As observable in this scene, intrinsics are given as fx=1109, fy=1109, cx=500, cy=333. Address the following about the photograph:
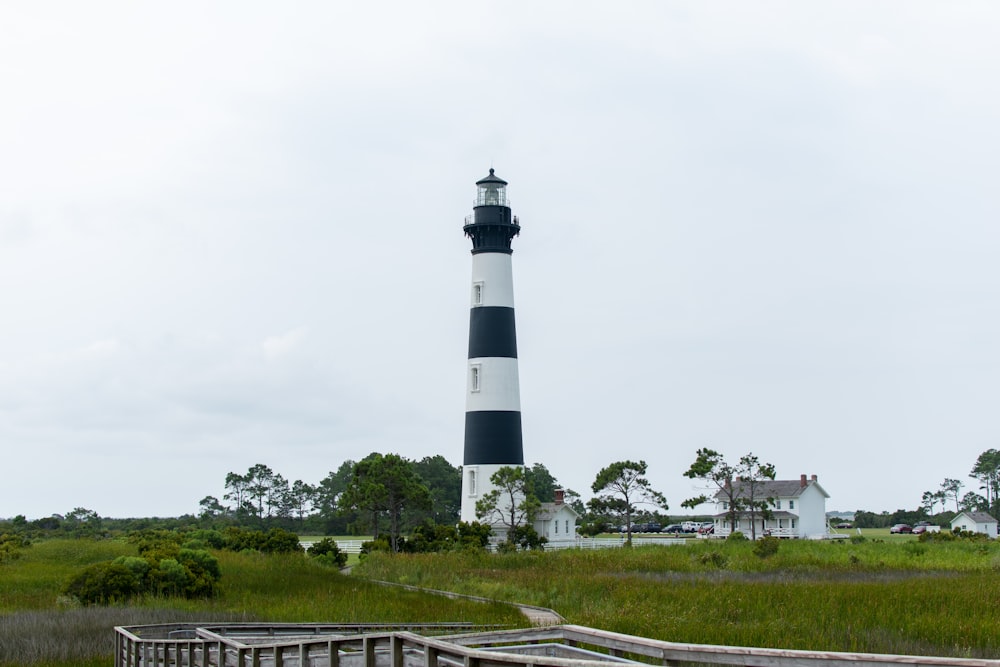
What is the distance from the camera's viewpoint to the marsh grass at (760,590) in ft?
59.2

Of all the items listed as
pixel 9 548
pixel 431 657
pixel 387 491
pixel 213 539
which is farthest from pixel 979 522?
pixel 431 657

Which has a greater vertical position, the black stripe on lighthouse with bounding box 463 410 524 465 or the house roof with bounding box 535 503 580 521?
the black stripe on lighthouse with bounding box 463 410 524 465

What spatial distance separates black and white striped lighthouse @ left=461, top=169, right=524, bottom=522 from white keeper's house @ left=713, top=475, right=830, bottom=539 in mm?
28112

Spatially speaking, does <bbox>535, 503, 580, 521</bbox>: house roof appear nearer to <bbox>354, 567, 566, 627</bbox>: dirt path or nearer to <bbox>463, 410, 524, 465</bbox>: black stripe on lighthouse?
<bbox>463, 410, 524, 465</bbox>: black stripe on lighthouse

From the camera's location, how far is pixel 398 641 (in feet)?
32.2

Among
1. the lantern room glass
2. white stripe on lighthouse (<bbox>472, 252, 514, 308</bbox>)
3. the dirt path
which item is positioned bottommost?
the dirt path

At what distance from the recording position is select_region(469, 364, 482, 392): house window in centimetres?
4950

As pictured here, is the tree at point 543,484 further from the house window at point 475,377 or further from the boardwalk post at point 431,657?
the boardwalk post at point 431,657

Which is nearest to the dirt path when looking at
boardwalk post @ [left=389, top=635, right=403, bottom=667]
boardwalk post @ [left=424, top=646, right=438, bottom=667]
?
boardwalk post @ [left=389, top=635, right=403, bottom=667]

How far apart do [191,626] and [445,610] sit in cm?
720

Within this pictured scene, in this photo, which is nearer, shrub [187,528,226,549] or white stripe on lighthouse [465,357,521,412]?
shrub [187,528,226,549]

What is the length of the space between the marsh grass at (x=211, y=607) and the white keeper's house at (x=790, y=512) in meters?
45.5

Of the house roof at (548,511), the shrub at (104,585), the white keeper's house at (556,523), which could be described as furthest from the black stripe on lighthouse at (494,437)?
the shrub at (104,585)

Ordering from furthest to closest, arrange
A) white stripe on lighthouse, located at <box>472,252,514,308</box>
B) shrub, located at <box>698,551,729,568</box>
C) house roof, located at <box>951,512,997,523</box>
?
house roof, located at <box>951,512,997,523</box>
white stripe on lighthouse, located at <box>472,252,514,308</box>
shrub, located at <box>698,551,729,568</box>
